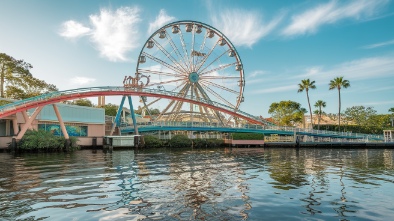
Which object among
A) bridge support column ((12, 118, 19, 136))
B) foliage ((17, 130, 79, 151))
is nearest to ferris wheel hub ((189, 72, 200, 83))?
foliage ((17, 130, 79, 151))

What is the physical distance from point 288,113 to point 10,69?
66.9m

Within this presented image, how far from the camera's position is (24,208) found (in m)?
8.25

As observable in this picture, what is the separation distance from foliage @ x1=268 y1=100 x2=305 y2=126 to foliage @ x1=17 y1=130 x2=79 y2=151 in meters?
62.8

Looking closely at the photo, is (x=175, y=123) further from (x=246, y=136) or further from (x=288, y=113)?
(x=288, y=113)

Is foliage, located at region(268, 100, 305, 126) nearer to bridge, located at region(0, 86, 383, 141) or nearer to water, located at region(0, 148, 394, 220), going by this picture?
bridge, located at region(0, 86, 383, 141)

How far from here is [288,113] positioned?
86438 millimetres

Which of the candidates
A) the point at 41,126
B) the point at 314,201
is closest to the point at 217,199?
the point at 314,201

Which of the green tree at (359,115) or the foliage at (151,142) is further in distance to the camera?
the green tree at (359,115)

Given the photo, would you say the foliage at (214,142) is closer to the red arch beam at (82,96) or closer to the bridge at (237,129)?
the bridge at (237,129)

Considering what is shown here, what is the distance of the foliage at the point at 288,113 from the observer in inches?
3329

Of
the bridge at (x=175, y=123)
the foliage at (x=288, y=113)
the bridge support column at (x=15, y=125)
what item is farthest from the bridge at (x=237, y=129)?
the foliage at (x=288, y=113)

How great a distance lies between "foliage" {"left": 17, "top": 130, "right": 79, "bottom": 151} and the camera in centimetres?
3359

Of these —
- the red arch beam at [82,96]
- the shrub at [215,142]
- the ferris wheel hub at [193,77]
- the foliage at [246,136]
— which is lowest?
the shrub at [215,142]

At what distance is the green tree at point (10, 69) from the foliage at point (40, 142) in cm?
1811
